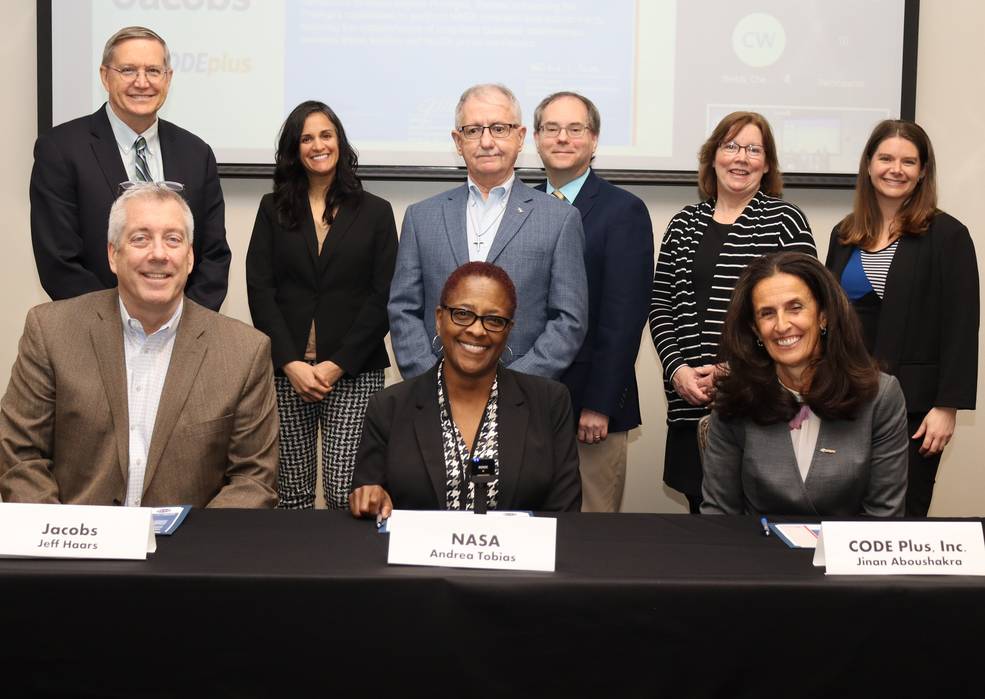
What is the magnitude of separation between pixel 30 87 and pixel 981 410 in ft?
14.8

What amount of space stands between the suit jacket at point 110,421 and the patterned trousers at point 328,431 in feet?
3.31

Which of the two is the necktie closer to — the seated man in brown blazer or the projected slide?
the seated man in brown blazer

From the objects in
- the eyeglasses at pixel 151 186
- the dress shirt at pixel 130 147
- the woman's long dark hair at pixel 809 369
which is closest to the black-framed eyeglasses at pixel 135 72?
the dress shirt at pixel 130 147

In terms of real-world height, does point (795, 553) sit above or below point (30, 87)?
below

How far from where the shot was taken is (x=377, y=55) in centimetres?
437

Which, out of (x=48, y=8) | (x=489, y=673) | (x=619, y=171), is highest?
(x=48, y=8)

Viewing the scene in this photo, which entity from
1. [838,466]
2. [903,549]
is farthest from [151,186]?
[903,549]

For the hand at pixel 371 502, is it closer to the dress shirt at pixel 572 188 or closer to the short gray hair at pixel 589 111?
the dress shirt at pixel 572 188

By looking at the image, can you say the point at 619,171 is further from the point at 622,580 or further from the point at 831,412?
the point at 622,580

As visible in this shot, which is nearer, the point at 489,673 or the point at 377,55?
the point at 489,673

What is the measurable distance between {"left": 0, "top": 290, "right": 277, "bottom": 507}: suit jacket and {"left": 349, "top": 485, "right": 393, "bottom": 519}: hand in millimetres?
372

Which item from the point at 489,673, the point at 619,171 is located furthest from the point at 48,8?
the point at 489,673

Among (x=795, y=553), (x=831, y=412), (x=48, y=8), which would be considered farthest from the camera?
(x=48, y=8)

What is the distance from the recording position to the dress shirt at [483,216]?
3047 mm
